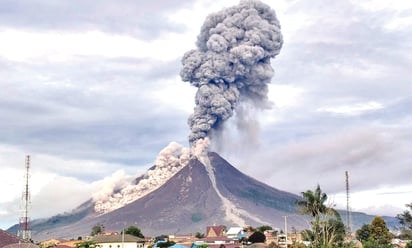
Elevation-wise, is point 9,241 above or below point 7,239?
below

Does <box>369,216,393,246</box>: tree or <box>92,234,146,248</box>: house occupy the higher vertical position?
<box>369,216,393,246</box>: tree

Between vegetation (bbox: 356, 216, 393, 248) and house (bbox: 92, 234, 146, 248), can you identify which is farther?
house (bbox: 92, 234, 146, 248)

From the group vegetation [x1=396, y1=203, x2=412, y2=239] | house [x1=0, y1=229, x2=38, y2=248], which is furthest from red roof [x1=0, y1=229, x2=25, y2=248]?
vegetation [x1=396, y1=203, x2=412, y2=239]

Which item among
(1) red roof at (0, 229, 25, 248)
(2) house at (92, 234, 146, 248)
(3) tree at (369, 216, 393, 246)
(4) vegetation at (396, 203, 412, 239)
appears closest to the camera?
(1) red roof at (0, 229, 25, 248)

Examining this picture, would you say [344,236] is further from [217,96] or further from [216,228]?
[217,96]

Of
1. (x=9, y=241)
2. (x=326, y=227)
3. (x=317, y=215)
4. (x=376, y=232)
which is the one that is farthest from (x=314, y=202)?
(x=376, y=232)

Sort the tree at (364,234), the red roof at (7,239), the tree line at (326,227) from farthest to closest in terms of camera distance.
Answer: the tree at (364,234), the red roof at (7,239), the tree line at (326,227)

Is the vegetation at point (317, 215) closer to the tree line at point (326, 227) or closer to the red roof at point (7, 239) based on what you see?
the tree line at point (326, 227)

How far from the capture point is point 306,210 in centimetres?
6306

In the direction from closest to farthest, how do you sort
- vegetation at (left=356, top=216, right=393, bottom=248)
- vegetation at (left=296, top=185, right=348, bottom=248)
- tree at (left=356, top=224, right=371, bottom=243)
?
vegetation at (left=296, top=185, right=348, bottom=248), vegetation at (left=356, top=216, right=393, bottom=248), tree at (left=356, top=224, right=371, bottom=243)

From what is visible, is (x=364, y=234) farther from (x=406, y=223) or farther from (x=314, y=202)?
(x=314, y=202)

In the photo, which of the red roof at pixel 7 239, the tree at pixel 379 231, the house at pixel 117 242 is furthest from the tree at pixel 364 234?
the red roof at pixel 7 239

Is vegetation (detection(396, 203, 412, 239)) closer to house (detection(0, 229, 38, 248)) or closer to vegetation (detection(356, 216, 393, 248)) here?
vegetation (detection(356, 216, 393, 248))

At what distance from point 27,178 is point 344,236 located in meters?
29.6
